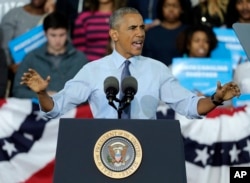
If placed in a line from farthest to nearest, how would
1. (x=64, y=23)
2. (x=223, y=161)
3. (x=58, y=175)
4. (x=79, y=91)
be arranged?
1. (x=64, y=23)
2. (x=223, y=161)
3. (x=79, y=91)
4. (x=58, y=175)

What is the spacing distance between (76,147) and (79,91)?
21.9 inches

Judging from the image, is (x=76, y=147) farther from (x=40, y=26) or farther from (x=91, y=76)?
(x=40, y=26)

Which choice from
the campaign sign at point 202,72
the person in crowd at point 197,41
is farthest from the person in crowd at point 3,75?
the person in crowd at point 197,41

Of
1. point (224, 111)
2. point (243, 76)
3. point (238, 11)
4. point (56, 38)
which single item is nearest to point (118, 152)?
point (224, 111)

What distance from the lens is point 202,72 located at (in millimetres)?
5461

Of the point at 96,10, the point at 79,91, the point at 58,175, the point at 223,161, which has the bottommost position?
the point at 223,161

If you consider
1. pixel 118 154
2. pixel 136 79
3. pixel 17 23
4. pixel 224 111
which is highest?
pixel 17 23

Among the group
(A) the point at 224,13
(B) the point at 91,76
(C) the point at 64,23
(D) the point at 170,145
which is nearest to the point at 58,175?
(D) the point at 170,145

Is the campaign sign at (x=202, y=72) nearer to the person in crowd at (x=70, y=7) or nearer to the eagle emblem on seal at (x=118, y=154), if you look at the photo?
the person in crowd at (x=70, y=7)

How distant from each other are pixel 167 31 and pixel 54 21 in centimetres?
86

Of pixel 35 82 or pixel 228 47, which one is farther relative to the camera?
pixel 228 47

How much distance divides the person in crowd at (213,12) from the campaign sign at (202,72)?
694 mm

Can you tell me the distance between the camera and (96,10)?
6.07 metres

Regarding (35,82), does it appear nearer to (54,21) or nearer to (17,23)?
(54,21)
